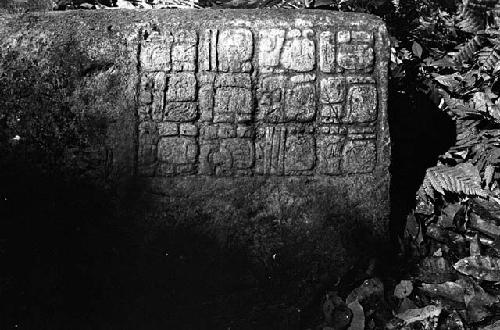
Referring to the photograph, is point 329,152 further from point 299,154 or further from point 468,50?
point 468,50

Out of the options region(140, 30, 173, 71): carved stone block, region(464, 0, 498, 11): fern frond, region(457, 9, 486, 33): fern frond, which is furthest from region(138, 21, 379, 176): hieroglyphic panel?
region(464, 0, 498, 11): fern frond

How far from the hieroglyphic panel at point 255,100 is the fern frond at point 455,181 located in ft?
2.23

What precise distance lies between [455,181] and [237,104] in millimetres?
1252

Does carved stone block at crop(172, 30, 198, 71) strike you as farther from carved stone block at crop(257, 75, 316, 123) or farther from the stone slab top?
carved stone block at crop(257, 75, 316, 123)

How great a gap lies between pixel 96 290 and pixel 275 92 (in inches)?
43.1

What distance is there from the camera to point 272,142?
2.75 meters

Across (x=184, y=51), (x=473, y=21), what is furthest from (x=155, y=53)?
(x=473, y=21)

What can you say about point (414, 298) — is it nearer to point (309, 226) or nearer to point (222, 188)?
point (309, 226)

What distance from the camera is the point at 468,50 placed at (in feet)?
13.2

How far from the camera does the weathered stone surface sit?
8.74 ft

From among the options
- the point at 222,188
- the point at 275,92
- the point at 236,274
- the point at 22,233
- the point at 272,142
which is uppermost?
the point at 275,92

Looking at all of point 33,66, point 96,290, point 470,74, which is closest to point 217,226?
point 96,290

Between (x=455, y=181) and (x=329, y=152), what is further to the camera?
(x=455, y=181)

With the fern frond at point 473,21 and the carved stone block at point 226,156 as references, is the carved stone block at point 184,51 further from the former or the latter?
the fern frond at point 473,21
